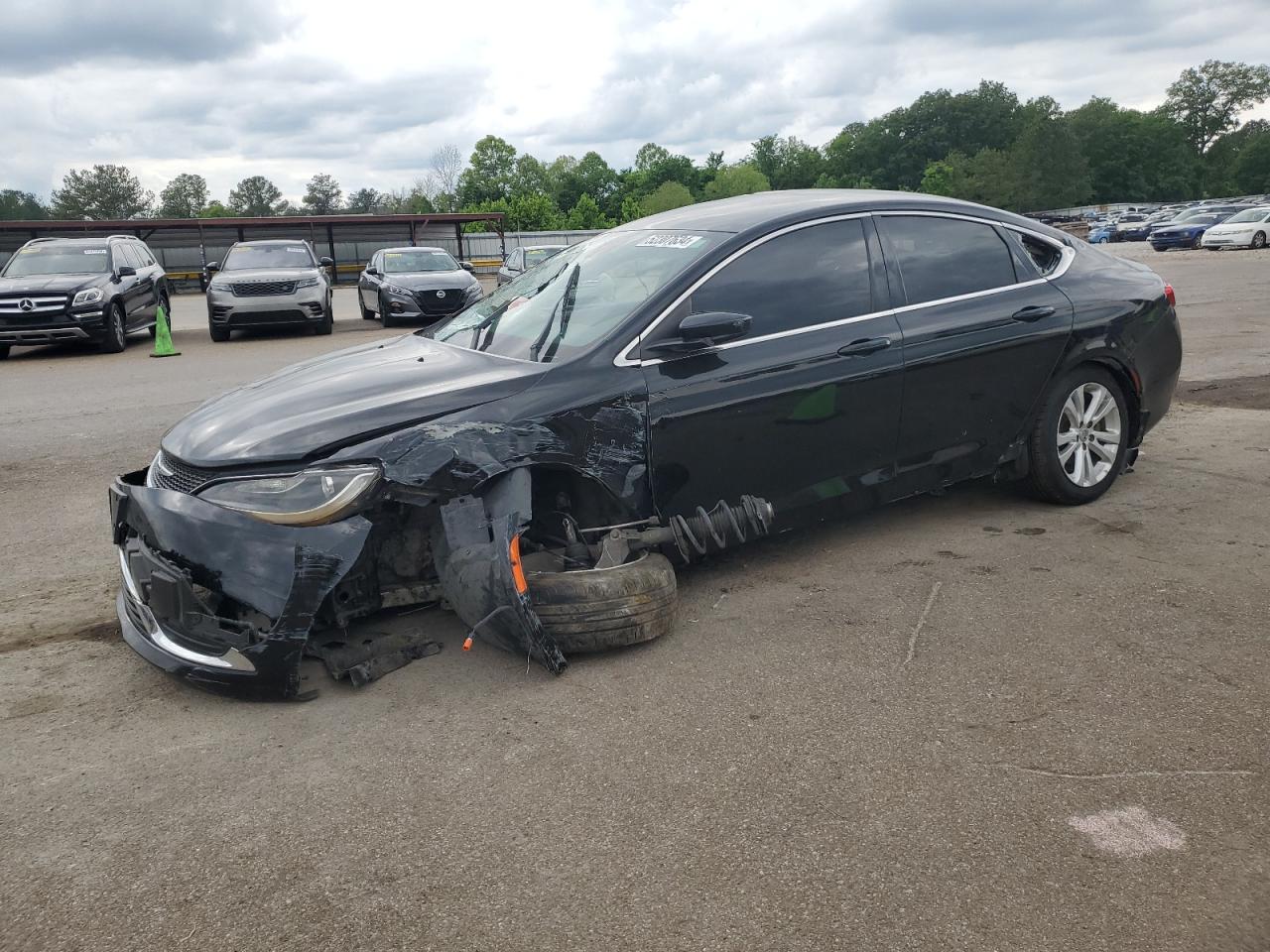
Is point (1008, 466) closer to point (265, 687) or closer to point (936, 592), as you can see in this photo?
point (936, 592)

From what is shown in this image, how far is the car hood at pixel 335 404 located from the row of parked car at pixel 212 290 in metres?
9.45

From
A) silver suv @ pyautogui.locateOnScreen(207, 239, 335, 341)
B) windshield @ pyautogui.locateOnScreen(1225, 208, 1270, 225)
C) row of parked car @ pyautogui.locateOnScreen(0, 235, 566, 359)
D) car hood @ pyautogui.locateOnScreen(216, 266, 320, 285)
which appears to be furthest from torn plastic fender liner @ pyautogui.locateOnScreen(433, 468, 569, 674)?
windshield @ pyautogui.locateOnScreen(1225, 208, 1270, 225)

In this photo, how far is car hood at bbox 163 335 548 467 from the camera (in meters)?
3.63

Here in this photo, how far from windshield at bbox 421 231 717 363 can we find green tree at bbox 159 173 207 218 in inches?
5654

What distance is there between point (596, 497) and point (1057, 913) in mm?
2213

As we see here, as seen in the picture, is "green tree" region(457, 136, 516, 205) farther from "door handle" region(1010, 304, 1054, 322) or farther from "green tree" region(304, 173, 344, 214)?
"door handle" region(1010, 304, 1054, 322)

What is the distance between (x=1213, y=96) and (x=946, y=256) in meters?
148

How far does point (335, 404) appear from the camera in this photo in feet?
12.6

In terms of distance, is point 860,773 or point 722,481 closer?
point 860,773

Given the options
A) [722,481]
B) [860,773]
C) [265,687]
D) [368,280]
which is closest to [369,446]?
[265,687]

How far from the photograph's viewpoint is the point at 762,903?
2.46m

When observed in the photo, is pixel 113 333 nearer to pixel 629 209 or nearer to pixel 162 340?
pixel 162 340

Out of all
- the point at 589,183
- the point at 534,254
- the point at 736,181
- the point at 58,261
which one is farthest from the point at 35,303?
the point at 736,181

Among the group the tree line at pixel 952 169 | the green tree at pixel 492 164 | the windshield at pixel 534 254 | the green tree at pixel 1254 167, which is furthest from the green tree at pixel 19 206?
the green tree at pixel 1254 167
